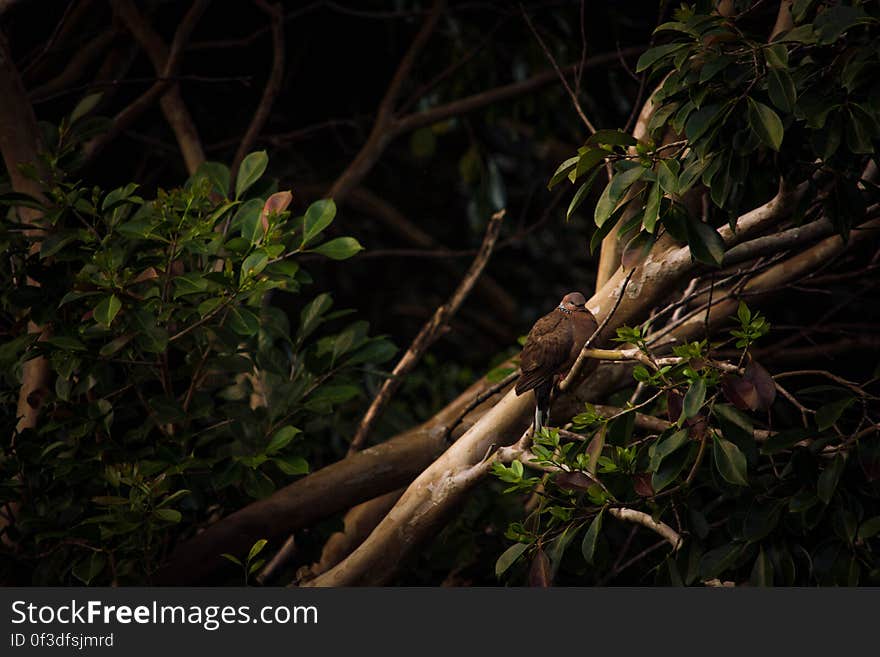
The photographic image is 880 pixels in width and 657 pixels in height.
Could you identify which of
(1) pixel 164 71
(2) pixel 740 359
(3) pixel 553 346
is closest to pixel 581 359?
(3) pixel 553 346

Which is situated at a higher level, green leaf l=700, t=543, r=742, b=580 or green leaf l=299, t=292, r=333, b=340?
green leaf l=299, t=292, r=333, b=340

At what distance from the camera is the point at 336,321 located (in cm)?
572

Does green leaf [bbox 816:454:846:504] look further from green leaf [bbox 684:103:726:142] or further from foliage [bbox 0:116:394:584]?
foliage [bbox 0:116:394:584]

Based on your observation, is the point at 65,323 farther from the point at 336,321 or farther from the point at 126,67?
the point at 336,321

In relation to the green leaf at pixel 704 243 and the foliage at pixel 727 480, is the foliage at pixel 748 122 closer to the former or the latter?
the green leaf at pixel 704 243

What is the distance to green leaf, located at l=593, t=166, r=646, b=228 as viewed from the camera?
201cm

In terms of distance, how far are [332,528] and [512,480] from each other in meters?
0.98

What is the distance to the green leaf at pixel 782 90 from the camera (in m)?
1.83

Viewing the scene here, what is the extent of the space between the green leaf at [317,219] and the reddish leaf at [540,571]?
0.91 meters

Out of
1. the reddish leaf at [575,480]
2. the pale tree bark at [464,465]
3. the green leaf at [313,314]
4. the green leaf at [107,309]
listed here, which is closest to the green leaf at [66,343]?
the green leaf at [107,309]

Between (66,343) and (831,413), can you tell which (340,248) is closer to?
(66,343)

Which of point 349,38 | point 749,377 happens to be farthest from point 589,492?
point 349,38

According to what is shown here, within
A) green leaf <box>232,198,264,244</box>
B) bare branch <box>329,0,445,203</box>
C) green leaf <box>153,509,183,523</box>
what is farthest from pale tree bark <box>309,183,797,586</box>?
bare branch <box>329,0,445,203</box>

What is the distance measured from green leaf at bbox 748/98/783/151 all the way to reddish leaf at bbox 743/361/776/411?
407 millimetres
